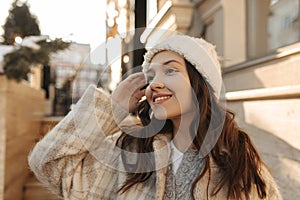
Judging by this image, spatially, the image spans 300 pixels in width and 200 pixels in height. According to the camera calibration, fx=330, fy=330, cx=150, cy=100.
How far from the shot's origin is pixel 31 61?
2.82 metres

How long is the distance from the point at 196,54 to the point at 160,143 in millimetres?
286

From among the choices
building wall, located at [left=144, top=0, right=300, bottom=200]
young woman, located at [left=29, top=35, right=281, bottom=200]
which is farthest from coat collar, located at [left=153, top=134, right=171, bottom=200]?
building wall, located at [left=144, top=0, right=300, bottom=200]

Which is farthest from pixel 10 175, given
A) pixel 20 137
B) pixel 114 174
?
pixel 114 174

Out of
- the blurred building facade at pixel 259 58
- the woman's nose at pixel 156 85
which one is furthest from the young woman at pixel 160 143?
the blurred building facade at pixel 259 58

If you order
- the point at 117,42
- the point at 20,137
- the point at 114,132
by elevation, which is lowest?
the point at 20,137

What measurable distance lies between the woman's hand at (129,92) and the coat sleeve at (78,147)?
0.16 ft

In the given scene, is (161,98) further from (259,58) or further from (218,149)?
(259,58)

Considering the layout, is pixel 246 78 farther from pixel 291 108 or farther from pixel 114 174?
pixel 114 174

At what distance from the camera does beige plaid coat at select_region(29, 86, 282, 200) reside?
3.32 feet

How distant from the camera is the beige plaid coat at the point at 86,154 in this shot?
1.01 meters

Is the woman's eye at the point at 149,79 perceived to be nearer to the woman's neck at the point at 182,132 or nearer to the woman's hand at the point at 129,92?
the woman's hand at the point at 129,92

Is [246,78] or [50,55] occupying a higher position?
[50,55]

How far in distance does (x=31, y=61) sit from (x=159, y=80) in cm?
→ 221

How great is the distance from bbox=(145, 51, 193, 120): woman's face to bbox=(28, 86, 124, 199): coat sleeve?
0.20m
